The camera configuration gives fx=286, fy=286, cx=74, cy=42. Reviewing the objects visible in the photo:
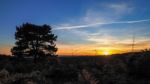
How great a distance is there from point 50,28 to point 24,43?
6.28 metres

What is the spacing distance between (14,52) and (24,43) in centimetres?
278

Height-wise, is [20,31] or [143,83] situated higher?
[20,31]

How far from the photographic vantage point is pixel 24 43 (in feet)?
184

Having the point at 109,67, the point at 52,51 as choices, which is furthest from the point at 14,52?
the point at 109,67

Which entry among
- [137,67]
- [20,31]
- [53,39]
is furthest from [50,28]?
[137,67]

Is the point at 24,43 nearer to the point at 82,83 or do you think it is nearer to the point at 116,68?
the point at 116,68

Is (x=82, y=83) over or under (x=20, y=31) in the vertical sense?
under

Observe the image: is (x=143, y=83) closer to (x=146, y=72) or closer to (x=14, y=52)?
(x=146, y=72)

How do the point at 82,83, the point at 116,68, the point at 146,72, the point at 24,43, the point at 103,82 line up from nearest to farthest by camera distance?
the point at 82,83 < the point at 103,82 < the point at 146,72 < the point at 116,68 < the point at 24,43

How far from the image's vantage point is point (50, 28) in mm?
58594

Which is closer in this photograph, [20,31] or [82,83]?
[82,83]

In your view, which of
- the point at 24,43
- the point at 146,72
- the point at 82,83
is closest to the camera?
the point at 82,83

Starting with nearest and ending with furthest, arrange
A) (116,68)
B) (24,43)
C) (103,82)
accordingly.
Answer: (103,82), (116,68), (24,43)

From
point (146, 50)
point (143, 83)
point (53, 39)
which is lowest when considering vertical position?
point (143, 83)
